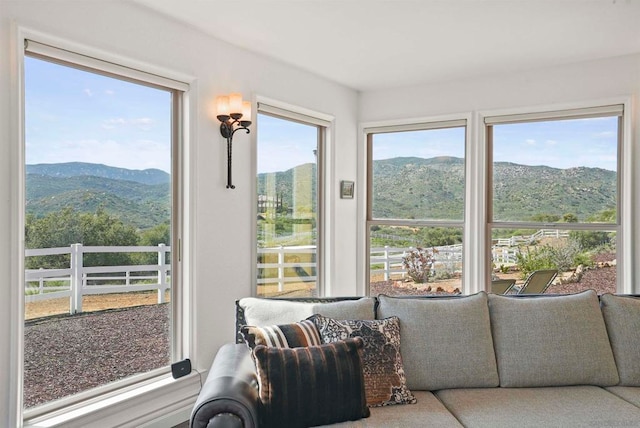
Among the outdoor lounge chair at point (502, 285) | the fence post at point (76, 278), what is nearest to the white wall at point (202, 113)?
the fence post at point (76, 278)

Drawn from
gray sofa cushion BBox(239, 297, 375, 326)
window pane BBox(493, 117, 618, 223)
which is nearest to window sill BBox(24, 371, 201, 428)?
gray sofa cushion BBox(239, 297, 375, 326)

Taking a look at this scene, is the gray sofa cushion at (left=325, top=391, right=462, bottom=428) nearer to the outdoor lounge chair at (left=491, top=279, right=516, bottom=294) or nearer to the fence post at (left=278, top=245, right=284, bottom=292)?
the fence post at (left=278, top=245, right=284, bottom=292)

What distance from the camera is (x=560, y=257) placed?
406 centimetres

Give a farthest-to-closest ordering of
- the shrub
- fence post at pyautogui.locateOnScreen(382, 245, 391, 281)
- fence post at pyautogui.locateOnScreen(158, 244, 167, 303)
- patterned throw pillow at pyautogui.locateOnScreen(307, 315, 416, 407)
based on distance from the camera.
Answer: fence post at pyautogui.locateOnScreen(382, 245, 391, 281), the shrub, fence post at pyautogui.locateOnScreen(158, 244, 167, 303), patterned throw pillow at pyautogui.locateOnScreen(307, 315, 416, 407)

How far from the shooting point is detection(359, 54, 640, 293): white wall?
12.2 feet

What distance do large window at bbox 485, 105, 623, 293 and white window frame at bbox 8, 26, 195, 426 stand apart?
258 centimetres

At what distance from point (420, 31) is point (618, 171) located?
1.99m

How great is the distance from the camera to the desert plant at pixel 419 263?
463 cm

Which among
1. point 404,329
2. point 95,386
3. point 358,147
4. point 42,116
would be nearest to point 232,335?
point 95,386

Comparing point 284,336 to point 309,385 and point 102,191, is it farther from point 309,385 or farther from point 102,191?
point 102,191

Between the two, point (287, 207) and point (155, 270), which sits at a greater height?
point (287, 207)

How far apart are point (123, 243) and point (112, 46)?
1.09 meters

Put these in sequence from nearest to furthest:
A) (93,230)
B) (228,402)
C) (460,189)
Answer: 1. (228,402)
2. (93,230)
3. (460,189)

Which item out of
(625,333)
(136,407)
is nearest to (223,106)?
(136,407)
